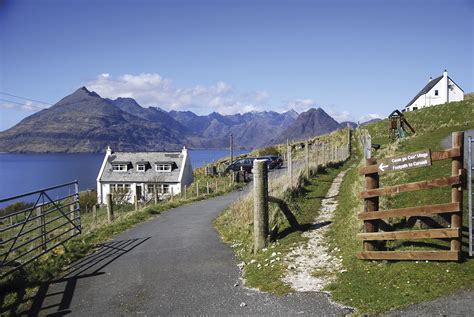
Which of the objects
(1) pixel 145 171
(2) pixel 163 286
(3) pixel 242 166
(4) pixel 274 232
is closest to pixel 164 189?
(1) pixel 145 171

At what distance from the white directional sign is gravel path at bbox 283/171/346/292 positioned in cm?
207

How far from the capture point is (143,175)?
5922 cm

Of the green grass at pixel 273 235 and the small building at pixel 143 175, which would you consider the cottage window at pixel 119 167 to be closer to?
the small building at pixel 143 175

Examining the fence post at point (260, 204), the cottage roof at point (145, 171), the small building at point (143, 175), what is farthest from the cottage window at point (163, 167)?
the fence post at point (260, 204)

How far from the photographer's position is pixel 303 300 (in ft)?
22.4

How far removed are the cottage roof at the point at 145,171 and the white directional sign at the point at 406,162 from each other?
5054 centimetres

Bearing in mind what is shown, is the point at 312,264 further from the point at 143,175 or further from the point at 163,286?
the point at 143,175

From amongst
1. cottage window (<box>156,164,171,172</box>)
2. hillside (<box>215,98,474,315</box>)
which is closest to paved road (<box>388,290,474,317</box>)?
hillside (<box>215,98,474,315</box>)

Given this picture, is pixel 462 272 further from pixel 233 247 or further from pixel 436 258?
pixel 233 247

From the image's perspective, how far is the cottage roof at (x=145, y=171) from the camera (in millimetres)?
58125

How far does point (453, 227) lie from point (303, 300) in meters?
2.70

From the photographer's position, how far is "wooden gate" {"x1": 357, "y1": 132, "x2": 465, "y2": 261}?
22.3 ft

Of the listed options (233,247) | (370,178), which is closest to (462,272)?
(370,178)

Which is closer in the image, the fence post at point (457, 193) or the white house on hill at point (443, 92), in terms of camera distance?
the fence post at point (457, 193)
